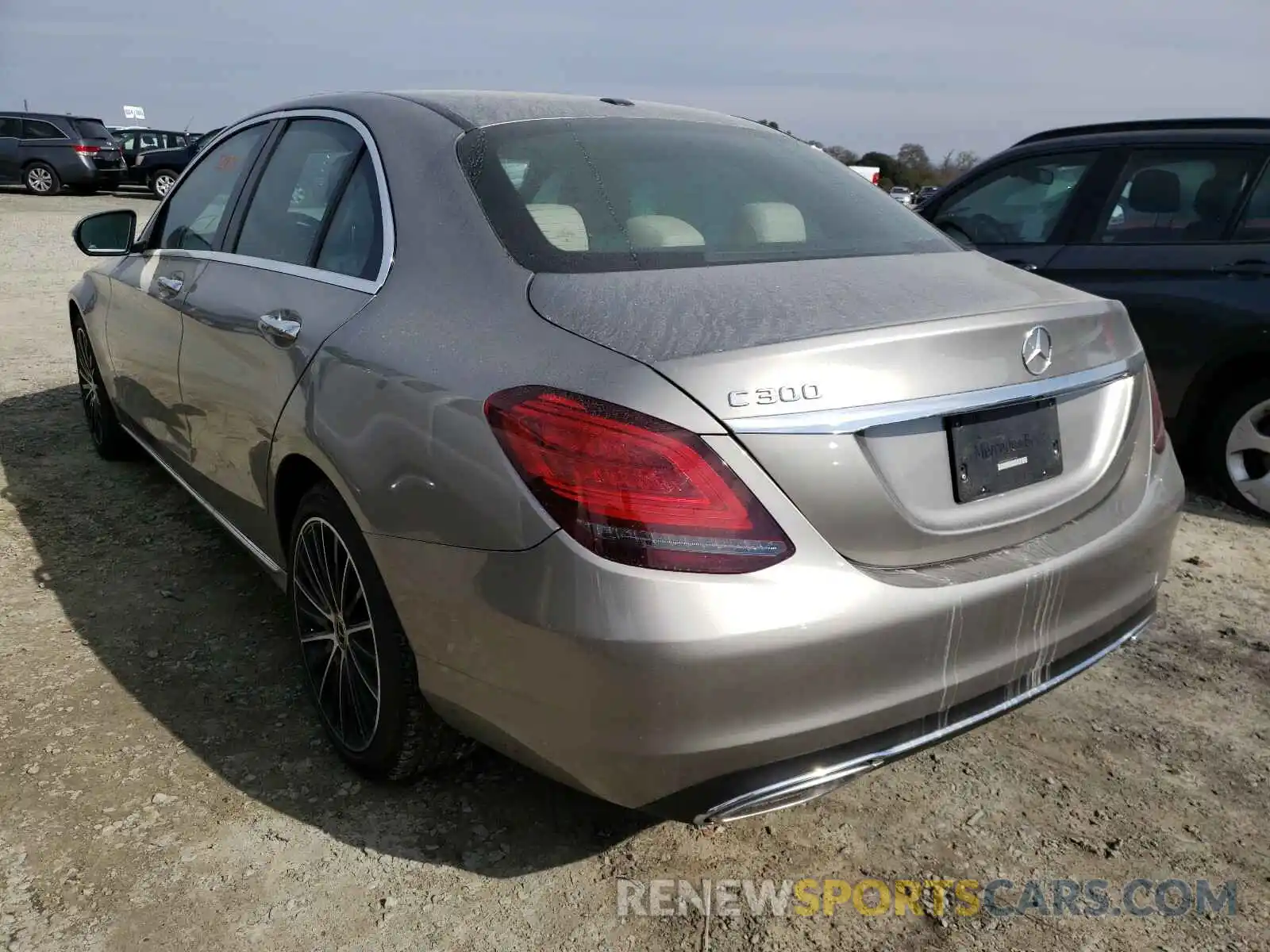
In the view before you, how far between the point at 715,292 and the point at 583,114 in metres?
0.99

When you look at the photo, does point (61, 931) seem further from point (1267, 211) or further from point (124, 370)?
point (1267, 211)

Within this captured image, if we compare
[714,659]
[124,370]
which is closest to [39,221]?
[124,370]

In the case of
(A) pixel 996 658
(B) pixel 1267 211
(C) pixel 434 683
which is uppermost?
(B) pixel 1267 211

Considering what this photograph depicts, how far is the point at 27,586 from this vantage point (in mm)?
3594

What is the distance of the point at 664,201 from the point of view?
2.43 metres

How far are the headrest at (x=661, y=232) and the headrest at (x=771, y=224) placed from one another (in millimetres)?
136

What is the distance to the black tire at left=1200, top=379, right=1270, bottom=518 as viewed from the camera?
→ 4.36 meters

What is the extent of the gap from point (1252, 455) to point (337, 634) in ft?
12.8

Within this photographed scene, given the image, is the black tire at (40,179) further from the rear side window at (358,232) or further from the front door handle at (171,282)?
the rear side window at (358,232)

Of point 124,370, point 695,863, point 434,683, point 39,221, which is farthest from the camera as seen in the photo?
point 39,221

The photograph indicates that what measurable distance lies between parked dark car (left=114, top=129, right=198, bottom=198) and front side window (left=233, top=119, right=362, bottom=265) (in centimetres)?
2155

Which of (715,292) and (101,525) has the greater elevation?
(715,292)

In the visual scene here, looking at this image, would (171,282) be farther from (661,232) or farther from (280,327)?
(661,232)

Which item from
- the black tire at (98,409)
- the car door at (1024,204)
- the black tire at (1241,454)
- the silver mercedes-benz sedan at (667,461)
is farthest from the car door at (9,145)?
the black tire at (1241,454)
